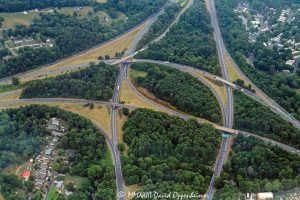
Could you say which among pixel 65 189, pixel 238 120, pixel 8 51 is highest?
pixel 8 51

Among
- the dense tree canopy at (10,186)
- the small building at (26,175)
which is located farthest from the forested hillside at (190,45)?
the dense tree canopy at (10,186)

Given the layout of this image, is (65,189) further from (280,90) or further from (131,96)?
(280,90)

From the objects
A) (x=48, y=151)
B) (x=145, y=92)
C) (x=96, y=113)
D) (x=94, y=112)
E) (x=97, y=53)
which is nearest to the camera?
(x=48, y=151)

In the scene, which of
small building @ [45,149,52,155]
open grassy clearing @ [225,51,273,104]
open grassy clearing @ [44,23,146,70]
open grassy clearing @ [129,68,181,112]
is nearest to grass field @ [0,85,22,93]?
open grassy clearing @ [44,23,146,70]

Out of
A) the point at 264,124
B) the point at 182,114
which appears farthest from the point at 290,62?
the point at 182,114

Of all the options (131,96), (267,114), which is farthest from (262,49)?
(131,96)

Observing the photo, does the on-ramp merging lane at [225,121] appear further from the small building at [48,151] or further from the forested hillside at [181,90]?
the small building at [48,151]

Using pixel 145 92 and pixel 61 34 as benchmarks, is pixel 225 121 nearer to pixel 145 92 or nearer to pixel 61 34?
pixel 145 92
